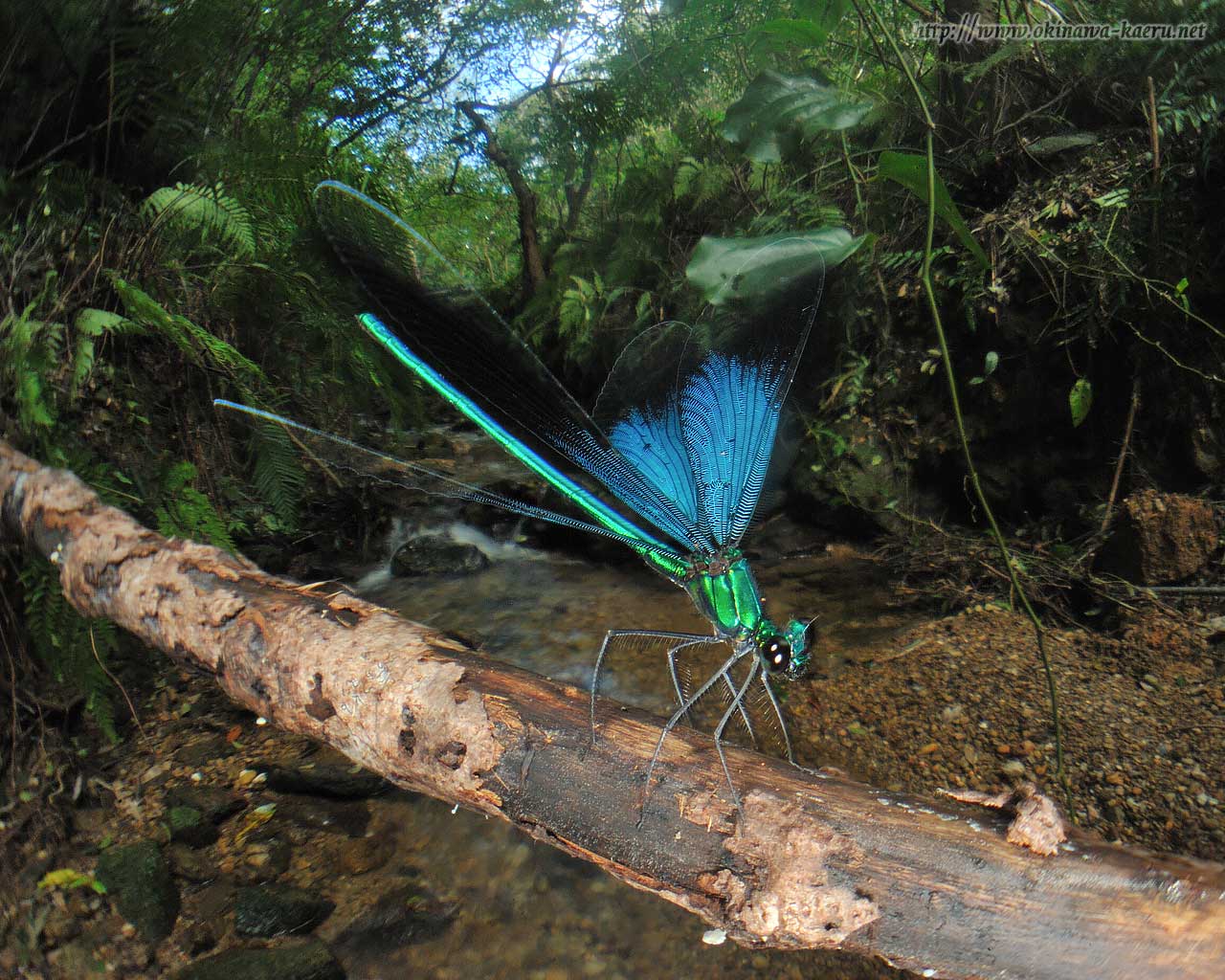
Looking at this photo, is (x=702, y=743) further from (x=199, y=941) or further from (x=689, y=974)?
(x=199, y=941)

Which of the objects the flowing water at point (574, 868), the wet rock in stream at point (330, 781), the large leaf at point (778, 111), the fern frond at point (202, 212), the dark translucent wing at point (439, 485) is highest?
the fern frond at point (202, 212)

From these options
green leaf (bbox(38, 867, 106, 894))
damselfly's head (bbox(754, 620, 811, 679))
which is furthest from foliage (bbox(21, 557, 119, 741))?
damselfly's head (bbox(754, 620, 811, 679))

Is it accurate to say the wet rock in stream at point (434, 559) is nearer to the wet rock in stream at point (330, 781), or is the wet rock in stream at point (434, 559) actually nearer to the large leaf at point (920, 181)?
the wet rock in stream at point (330, 781)

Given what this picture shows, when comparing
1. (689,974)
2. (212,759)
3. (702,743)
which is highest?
(702,743)

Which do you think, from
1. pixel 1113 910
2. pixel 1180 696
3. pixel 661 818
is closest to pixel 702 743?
pixel 661 818

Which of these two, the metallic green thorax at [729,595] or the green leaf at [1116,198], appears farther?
the green leaf at [1116,198]

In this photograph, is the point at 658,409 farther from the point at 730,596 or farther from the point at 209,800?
the point at 209,800

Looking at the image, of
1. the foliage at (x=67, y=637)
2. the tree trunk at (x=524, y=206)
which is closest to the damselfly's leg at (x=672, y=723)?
the foliage at (x=67, y=637)
